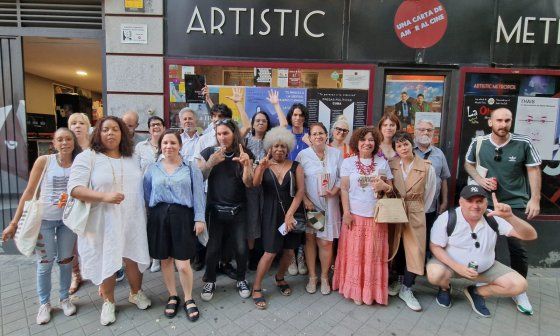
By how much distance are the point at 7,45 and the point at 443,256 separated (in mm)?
6502

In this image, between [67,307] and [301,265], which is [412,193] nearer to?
[301,265]

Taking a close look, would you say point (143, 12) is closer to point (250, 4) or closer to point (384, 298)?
point (250, 4)

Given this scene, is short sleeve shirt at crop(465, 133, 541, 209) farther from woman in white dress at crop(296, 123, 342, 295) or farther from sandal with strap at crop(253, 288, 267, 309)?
sandal with strap at crop(253, 288, 267, 309)

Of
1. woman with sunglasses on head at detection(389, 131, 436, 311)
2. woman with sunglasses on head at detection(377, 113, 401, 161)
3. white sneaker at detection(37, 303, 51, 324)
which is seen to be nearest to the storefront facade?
woman with sunglasses on head at detection(377, 113, 401, 161)

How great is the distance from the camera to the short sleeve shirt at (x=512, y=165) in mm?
3477

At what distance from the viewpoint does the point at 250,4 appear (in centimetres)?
444

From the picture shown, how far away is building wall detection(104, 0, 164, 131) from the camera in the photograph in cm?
438

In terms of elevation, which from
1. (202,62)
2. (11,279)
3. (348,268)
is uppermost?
(202,62)

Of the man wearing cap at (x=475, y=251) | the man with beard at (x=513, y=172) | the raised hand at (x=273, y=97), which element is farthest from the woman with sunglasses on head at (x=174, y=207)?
the man with beard at (x=513, y=172)

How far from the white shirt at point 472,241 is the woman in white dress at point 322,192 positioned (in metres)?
1.16

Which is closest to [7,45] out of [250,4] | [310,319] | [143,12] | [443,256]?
[143,12]

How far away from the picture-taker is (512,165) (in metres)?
3.50

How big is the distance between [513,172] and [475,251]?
46.3 inches

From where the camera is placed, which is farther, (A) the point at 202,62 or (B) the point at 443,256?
(A) the point at 202,62
